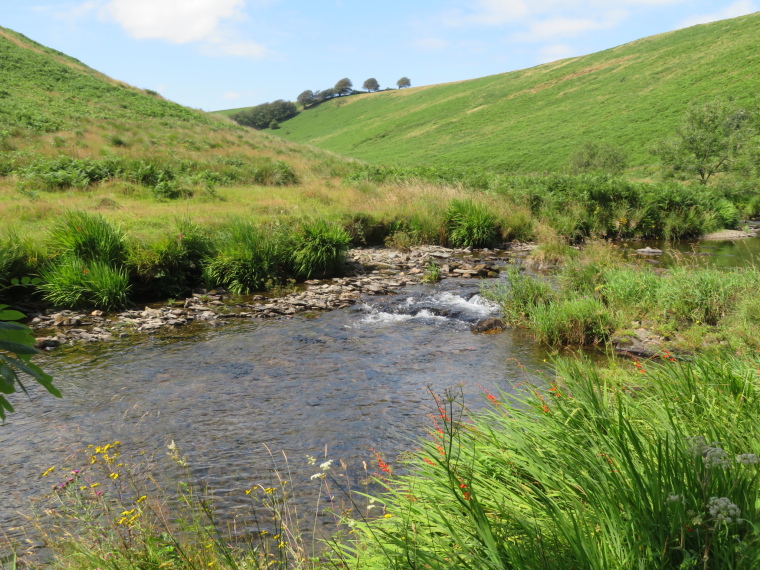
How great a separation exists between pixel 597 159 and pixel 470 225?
33945 mm

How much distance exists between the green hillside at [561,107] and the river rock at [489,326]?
139 ft

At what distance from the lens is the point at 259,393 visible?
7480 mm

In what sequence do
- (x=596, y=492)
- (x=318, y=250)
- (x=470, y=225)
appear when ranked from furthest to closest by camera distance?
(x=470, y=225) → (x=318, y=250) → (x=596, y=492)

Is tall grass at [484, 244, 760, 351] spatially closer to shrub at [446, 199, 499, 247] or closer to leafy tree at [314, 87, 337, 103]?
shrub at [446, 199, 499, 247]

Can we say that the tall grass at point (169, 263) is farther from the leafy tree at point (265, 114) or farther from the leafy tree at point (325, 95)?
the leafy tree at point (325, 95)

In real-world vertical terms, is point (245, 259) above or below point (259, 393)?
above

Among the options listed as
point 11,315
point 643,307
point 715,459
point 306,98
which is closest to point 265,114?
point 306,98

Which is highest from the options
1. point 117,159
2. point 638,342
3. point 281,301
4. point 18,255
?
point 117,159

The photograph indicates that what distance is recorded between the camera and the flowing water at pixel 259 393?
5609mm

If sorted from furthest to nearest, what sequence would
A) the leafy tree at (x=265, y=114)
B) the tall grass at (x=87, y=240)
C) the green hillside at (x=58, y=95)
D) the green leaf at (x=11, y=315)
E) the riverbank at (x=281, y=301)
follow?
the leafy tree at (x=265, y=114), the green hillside at (x=58, y=95), the tall grass at (x=87, y=240), the riverbank at (x=281, y=301), the green leaf at (x=11, y=315)

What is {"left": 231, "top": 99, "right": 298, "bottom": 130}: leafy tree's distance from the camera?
128250 millimetres

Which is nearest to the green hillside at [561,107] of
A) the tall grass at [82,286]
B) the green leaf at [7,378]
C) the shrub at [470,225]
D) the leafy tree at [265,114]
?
the leafy tree at [265,114]

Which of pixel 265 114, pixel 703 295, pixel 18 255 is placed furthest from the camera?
pixel 265 114

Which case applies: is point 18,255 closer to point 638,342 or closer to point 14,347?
point 14,347
